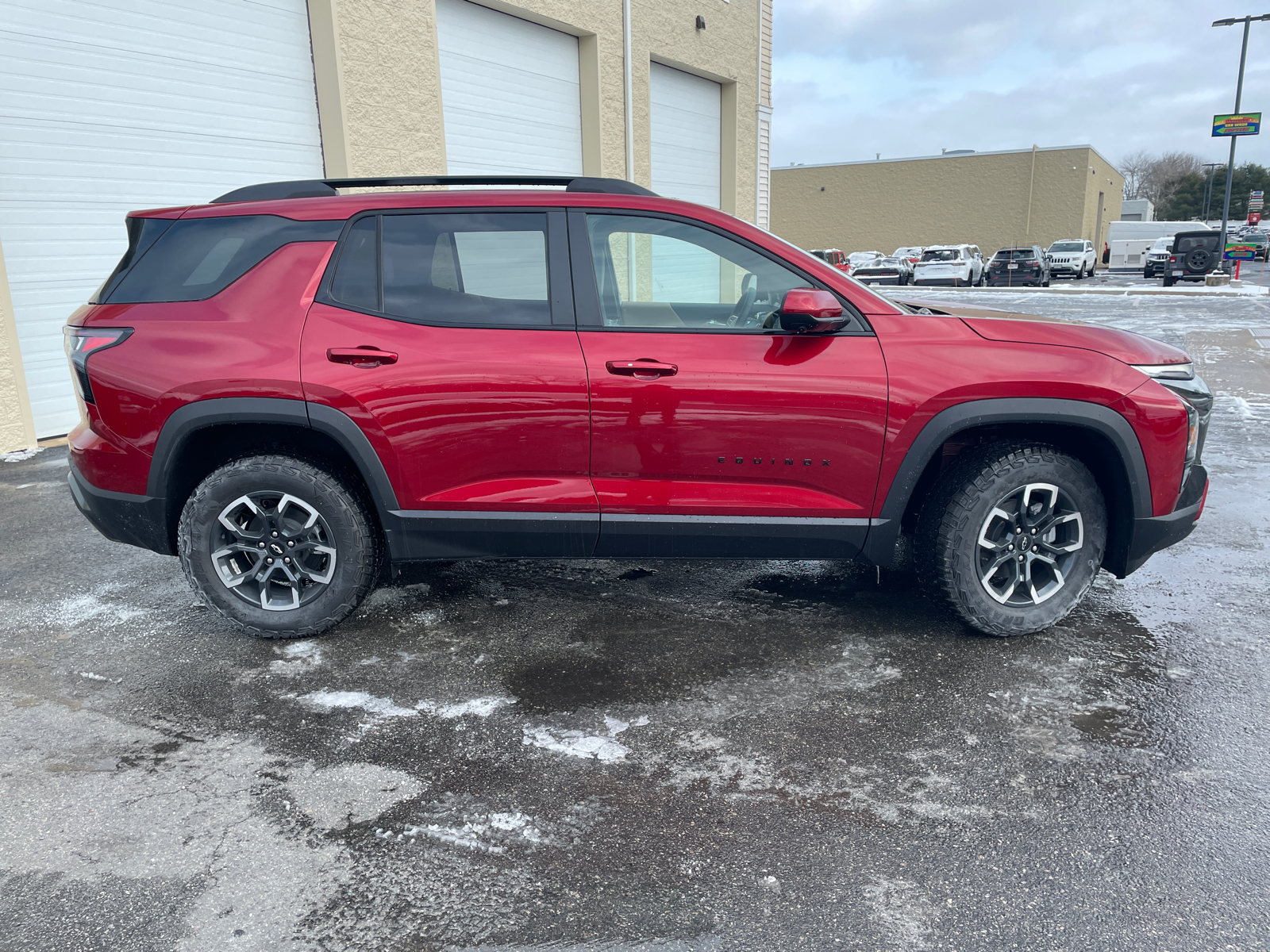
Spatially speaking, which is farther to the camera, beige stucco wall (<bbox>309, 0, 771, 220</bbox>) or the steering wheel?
beige stucco wall (<bbox>309, 0, 771, 220</bbox>)

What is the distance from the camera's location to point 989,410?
3.37 meters

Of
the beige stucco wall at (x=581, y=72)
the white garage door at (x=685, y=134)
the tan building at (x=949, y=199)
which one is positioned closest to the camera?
the beige stucco wall at (x=581, y=72)

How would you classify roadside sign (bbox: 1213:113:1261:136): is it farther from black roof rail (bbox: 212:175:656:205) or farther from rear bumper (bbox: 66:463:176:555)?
rear bumper (bbox: 66:463:176:555)

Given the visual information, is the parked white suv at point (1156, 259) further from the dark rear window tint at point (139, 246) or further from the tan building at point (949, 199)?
the dark rear window tint at point (139, 246)

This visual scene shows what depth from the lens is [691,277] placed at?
11.9 feet

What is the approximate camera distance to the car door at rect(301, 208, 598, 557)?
3.42 m

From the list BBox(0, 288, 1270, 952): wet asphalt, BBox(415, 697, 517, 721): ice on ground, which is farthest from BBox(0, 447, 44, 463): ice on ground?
BBox(415, 697, 517, 721): ice on ground

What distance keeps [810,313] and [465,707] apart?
6.33 ft

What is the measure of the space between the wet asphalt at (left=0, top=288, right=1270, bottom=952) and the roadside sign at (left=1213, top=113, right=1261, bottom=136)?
110ft

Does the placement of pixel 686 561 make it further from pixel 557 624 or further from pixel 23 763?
pixel 23 763

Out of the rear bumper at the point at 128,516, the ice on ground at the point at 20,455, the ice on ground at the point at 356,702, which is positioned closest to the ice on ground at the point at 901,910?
the ice on ground at the point at 356,702

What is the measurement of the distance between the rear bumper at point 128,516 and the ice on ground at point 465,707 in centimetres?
141

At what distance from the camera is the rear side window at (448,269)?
3.52 meters

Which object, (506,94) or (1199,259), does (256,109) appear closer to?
(506,94)
